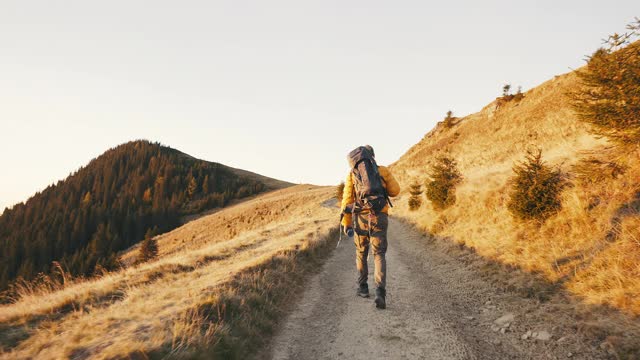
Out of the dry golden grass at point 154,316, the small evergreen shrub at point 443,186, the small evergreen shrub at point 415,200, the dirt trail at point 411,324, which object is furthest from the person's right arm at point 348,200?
the small evergreen shrub at point 415,200

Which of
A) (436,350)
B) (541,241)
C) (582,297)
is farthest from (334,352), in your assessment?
(541,241)

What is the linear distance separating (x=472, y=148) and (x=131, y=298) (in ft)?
154

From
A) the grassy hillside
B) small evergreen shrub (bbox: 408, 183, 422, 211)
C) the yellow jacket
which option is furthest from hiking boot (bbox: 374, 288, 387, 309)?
small evergreen shrub (bbox: 408, 183, 422, 211)

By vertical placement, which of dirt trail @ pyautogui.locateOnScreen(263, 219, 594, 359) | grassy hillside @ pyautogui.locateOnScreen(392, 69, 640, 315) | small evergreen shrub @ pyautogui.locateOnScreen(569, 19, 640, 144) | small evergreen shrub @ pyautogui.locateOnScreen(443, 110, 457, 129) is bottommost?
dirt trail @ pyautogui.locateOnScreen(263, 219, 594, 359)

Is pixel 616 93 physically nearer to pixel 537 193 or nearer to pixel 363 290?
pixel 537 193

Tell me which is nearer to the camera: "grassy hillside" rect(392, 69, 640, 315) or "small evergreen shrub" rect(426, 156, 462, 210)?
"grassy hillside" rect(392, 69, 640, 315)

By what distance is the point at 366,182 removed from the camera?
648cm

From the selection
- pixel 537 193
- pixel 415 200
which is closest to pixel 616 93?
pixel 537 193

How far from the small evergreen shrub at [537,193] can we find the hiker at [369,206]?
5541mm

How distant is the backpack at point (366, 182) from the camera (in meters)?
6.48

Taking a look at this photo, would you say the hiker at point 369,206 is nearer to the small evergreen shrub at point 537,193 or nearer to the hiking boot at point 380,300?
the hiking boot at point 380,300

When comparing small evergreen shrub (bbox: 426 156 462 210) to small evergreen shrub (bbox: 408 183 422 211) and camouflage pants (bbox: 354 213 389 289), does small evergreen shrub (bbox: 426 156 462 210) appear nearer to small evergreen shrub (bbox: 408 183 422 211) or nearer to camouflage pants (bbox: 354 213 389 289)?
small evergreen shrub (bbox: 408 183 422 211)

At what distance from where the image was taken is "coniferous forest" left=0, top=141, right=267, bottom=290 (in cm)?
7906

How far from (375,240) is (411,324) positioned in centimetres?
176
